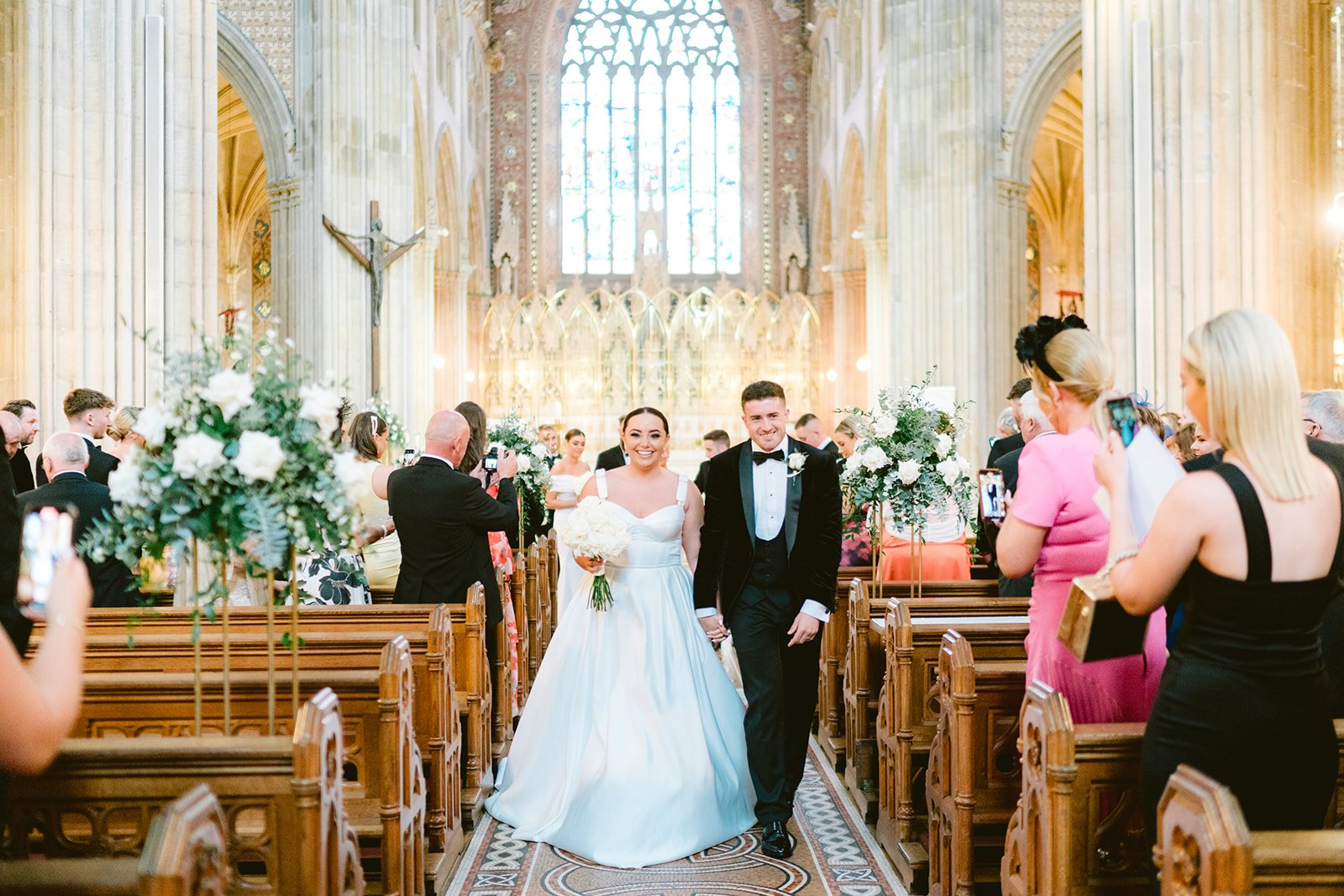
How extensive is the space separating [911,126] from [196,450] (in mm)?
13888

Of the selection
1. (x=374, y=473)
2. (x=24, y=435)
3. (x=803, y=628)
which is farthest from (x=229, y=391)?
(x=24, y=435)

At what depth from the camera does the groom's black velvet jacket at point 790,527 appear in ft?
15.2

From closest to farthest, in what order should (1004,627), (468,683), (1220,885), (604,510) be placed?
1. (1220,885)
2. (1004,627)
3. (604,510)
4. (468,683)

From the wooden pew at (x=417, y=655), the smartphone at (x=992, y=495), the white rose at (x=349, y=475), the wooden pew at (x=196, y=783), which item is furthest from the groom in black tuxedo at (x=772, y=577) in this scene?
the wooden pew at (x=196, y=783)

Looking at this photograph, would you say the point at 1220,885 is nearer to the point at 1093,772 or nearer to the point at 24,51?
the point at 1093,772

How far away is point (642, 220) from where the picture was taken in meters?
27.1

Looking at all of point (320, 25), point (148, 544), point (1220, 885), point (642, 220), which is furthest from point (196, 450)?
point (642, 220)

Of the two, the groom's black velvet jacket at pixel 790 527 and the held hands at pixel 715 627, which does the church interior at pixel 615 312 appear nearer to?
the groom's black velvet jacket at pixel 790 527

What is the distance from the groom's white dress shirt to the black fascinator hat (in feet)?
5.21

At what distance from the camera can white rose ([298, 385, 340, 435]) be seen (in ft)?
10.2

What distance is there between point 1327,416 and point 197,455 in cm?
365

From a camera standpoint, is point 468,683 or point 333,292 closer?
point 468,683

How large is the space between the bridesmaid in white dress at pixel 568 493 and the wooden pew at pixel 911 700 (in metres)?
2.32

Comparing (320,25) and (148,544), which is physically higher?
(320,25)
